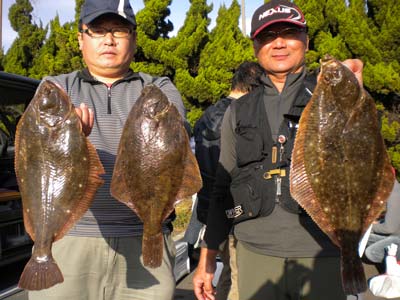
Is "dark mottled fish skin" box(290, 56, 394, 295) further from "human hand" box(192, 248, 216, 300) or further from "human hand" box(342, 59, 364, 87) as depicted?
"human hand" box(192, 248, 216, 300)

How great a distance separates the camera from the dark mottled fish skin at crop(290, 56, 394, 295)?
2.16 m

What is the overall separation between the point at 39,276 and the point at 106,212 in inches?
24.8

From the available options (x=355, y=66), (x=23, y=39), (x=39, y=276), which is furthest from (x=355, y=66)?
(x=23, y=39)

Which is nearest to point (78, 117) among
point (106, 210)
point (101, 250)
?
point (106, 210)

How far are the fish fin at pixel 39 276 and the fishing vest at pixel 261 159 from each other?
3.84ft

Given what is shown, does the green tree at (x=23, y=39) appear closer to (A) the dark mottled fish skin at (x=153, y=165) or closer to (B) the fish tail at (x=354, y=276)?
(A) the dark mottled fish skin at (x=153, y=165)

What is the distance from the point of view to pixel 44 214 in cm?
220

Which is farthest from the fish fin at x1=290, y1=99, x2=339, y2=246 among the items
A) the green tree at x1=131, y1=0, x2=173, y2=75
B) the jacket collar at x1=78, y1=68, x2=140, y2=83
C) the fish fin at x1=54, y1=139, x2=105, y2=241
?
the green tree at x1=131, y1=0, x2=173, y2=75

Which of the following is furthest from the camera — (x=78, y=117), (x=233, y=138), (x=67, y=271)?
(x=233, y=138)

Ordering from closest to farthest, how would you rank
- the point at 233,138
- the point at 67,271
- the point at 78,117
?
the point at 78,117 < the point at 67,271 < the point at 233,138

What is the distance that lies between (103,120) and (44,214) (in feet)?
2.33

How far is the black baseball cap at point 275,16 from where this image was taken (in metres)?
2.78

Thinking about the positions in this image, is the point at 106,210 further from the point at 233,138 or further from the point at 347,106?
the point at 347,106

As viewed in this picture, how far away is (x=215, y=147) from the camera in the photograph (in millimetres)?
4422
